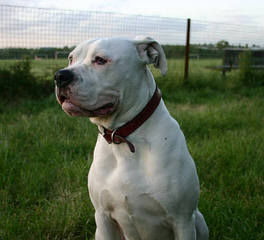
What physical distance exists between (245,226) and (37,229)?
4.80 ft

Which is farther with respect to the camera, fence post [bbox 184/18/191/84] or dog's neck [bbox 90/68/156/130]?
fence post [bbox 184/18/191/84]

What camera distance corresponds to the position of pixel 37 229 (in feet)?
8.23

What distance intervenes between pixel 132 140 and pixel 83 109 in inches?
12.2

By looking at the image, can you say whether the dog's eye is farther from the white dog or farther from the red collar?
the red collar

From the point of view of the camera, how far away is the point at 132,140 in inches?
75.0

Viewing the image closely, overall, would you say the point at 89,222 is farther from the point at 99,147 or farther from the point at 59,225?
the point at 99,147

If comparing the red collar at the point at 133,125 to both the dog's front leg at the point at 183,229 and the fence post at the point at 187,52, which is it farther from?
the fence post at the point at 187,52

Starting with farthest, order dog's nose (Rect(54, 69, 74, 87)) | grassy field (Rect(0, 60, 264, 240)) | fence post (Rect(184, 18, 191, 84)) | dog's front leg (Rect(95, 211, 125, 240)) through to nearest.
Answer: fence post (Rect(184, 18, 191, 84)) < grassy field (Rect(0, 60, 264, 240)) < dog's front leg (Rect(95, 211, 125, 240)) < dog's nose (Rect(54, 69, 74, 87))

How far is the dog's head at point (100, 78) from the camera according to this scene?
176cm

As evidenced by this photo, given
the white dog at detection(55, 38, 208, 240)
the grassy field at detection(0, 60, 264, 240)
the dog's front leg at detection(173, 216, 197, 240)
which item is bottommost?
the grassy field at detection(0, 60, 264, 240)

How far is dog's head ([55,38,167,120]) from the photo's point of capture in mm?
1761

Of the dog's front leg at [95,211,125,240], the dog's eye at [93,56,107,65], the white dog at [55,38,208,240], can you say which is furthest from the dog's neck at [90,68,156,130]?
the dog's front leg at [95,211,125,240]

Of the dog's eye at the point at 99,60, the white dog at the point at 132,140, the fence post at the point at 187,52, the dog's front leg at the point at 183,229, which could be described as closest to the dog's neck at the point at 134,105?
the white dog at the point at 132,140

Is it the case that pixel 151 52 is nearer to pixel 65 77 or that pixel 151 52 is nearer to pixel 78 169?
pixel 65 77
